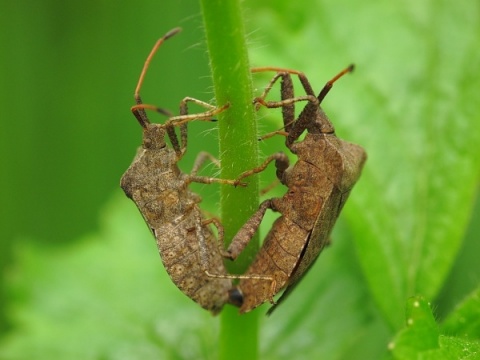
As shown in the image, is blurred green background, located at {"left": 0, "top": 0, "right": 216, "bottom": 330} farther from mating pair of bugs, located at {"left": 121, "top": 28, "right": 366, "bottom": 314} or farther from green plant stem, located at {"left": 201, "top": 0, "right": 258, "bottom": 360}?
green plant stem, located at {"left": 201, "top": 0, "right": 258, "bottom": 360}

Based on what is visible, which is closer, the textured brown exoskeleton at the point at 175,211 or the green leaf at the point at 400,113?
the textured brown exoskeleton at the point at 175,211

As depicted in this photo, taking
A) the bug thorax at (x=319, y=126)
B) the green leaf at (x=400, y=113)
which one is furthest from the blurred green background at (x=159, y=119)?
the bug thorax at (x=319, y=126)

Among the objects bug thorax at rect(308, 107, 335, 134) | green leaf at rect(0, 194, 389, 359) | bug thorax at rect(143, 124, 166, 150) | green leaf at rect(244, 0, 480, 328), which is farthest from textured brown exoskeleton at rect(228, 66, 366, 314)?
green leaf at rect(0, 194, 389, 359)

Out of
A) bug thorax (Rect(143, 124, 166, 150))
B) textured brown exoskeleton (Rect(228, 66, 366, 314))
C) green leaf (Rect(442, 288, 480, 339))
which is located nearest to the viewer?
green leaf (Rect(442, 288, 480, 339))

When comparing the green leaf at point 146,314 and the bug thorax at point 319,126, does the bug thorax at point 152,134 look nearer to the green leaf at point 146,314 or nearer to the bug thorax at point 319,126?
the bug thorax at point 319,126

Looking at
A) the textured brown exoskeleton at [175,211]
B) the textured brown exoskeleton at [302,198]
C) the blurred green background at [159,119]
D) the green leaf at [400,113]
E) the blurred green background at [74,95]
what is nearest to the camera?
the textured brown exoskeleton at [302,198]

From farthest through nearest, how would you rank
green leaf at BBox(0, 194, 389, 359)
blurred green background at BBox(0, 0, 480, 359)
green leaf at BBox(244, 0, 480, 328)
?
green leaf at BBox(0, 194, 389, 359) < blurred green background at BBox(0, 0, 480, 359) < green leaf at BBox(244, 0, 480, 328)

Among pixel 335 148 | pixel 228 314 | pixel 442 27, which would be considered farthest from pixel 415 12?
pixel 228 314

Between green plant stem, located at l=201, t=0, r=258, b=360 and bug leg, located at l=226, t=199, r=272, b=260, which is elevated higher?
green plant stem, located at l=201, t=0, r=258, b=360
